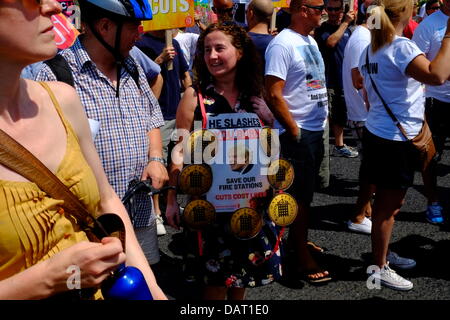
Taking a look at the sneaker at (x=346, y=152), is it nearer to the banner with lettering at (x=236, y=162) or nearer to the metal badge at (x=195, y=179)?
the banner with lettering at (x=236, y=162)

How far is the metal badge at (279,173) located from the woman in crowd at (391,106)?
1062 mm

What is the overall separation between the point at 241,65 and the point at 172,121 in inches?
86.7

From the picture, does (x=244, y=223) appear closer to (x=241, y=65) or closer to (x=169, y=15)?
(x=241, y=65)

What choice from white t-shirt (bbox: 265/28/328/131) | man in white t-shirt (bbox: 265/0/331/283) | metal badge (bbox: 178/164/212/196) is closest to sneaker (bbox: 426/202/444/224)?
man in white t-shirt (bbox: 265/0/331/283)

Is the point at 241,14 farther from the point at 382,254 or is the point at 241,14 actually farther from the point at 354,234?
the point at 382,254

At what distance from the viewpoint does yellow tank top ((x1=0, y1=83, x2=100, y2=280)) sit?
110cm

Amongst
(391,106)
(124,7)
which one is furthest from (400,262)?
(124,7)

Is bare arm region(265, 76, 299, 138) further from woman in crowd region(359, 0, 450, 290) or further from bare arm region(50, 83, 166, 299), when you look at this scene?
bare arm region(50, 83, 166, 299)

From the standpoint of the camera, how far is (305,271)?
3.75 metres

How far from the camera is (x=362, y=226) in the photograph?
455 centimetres

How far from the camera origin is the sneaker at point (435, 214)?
463 centimetres

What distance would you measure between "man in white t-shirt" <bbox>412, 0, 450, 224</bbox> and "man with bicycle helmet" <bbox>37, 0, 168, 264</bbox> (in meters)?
3.03

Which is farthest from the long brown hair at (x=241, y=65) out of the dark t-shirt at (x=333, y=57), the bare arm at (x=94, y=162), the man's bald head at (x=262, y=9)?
the dark t-shirt at (x=333, y=57)
